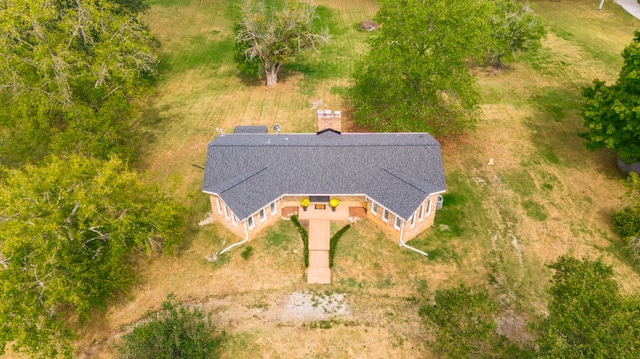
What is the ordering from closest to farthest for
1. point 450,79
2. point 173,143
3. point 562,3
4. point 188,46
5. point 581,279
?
→ point 581,279 < point 450,79 < point 173,143 < point 188,46 < point 562,3

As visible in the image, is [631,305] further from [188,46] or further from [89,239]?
[188,46]

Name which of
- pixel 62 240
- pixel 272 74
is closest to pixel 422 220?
pixel 62 240

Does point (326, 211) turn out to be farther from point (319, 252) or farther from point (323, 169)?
point (319, 252)

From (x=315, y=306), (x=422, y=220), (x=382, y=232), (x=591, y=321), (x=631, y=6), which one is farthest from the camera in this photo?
(x=631, y=6)

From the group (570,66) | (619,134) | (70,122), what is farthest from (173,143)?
(570,66)

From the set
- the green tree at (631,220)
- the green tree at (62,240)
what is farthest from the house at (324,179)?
the green tree at (631,220)

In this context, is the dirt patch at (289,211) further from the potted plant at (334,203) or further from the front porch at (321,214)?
the potted plant at (334,203)

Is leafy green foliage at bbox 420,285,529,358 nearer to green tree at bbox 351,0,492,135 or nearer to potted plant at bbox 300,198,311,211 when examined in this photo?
potted plant at bbox 300,198,311,211
